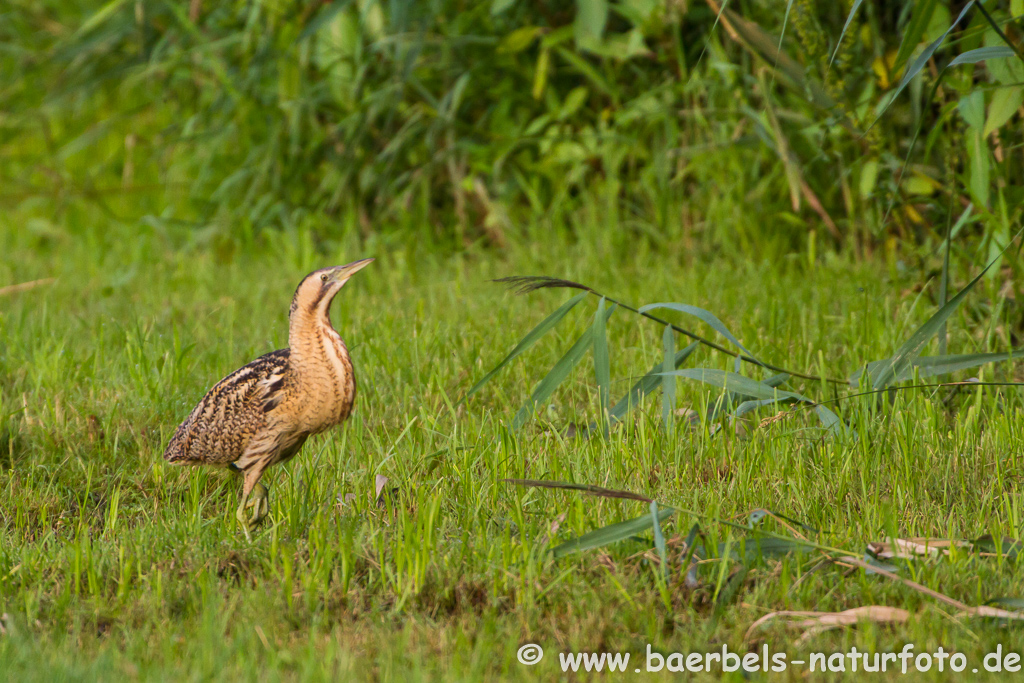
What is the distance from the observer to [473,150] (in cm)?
700

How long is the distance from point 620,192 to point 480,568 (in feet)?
15.5

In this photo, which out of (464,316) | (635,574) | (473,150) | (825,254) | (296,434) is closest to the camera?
(635,574)

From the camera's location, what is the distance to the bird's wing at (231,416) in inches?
129

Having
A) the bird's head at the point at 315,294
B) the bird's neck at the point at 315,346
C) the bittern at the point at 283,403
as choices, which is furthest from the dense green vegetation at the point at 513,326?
the bird's head at the point at 315,294

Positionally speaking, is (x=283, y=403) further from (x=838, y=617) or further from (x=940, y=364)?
(x=940, y=364)

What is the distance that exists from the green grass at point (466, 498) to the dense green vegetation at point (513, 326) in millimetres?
16

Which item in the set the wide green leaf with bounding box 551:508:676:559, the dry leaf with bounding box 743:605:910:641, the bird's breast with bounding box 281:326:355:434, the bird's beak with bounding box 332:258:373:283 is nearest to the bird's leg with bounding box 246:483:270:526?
the bird's breast with bounding box 281:326:355:434

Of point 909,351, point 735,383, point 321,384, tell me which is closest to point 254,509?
point 321,384

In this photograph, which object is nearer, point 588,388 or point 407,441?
point 407,441

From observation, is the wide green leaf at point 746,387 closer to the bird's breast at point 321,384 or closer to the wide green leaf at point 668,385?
the wide green leaf at point 668,385

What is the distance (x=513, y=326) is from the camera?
5180 mm

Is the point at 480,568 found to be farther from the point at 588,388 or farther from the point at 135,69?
the point at 135,69


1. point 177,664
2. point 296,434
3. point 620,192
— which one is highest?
point 620,192

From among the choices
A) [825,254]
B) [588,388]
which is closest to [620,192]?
[825,254]
